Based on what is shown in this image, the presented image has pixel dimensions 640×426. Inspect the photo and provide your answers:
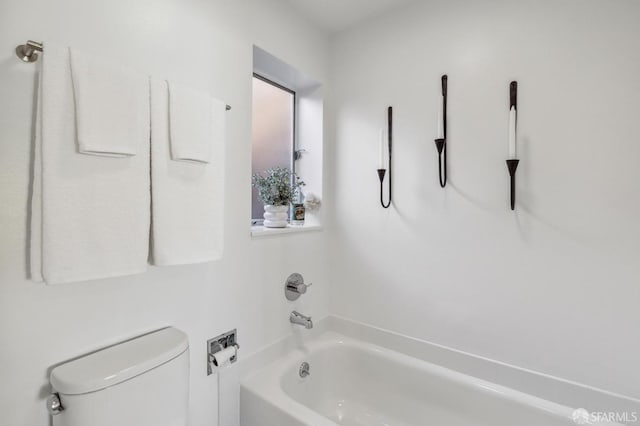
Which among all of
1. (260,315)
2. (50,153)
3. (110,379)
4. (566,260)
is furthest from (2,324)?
(566,260)

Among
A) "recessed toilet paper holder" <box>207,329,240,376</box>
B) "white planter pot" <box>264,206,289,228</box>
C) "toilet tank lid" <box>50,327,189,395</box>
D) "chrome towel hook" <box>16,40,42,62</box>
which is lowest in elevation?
"recessed toilet paper holder" <box>207,329,240,376</box>

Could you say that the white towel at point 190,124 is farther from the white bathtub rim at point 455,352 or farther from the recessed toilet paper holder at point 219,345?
the white bathtub rim at point 455,352

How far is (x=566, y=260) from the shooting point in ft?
4.07

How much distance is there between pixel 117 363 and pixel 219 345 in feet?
1.54

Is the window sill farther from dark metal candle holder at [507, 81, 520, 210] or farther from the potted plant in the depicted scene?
dark metal candle holder at [507, 81, 520, 210]

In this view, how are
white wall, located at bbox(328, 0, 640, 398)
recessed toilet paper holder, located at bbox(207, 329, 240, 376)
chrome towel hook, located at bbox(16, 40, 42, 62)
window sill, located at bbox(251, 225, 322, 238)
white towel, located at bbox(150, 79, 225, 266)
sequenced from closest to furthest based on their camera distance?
chrome towel hook, located at bbox(16, 40, 42, 62) → white towel, located at bbox(150, 79, 225, 266) → white wall, located at bbox(328, 0, 640, 398) → recessed toilet paper holder, located at bbox(207, 329, 240, 376) → window sill, located at bbox(251, 225, 322, 238)

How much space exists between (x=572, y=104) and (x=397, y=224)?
0.93 meters

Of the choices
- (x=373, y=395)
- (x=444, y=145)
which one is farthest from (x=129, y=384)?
(x=444, y=145)

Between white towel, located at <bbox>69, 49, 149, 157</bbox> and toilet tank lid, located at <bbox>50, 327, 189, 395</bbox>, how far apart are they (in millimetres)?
624

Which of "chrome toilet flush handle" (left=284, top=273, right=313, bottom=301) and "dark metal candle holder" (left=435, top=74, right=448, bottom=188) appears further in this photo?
"chrome toilet flush handle" (left=284, top=273, right=313, bottom=301)

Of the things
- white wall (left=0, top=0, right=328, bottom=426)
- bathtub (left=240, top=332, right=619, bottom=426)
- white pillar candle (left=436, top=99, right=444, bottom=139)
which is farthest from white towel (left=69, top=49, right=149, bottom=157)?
white pillar candle (left=436, top=99, right=444, bottom=139)

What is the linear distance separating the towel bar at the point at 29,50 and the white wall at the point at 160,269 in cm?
3

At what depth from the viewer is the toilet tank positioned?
0.80 meters

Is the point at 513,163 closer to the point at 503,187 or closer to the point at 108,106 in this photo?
the point at 503,187
